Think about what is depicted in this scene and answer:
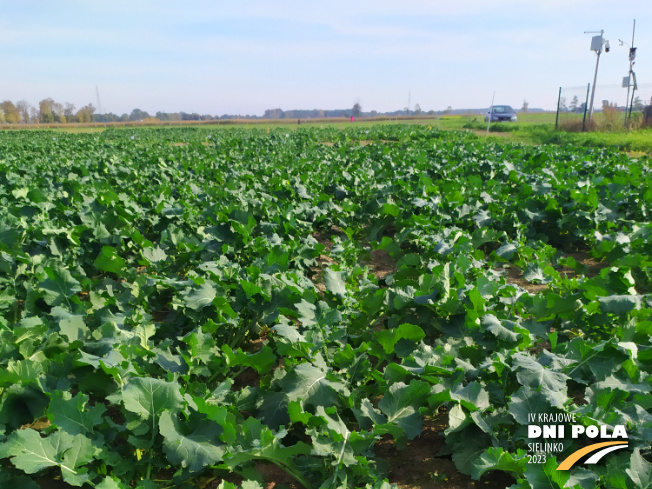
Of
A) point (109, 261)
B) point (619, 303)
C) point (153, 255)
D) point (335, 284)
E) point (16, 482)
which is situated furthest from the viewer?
point (153, 255)

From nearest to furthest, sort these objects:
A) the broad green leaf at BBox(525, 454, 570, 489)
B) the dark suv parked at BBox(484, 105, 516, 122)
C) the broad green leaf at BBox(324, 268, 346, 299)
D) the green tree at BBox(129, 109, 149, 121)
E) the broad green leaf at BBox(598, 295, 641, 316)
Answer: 1. the broad green leaf at BBox(525, 454, 570, 489)
2. the broad green leaf at BBox(598, 295, 641, 316)
3. the broad green leaf at BBox(324, 268, 346, 299)
4. the dark suv parked at BBox(484, 105, 516, 122)
5. the green tree at BBox(129, 109, 149, 121)

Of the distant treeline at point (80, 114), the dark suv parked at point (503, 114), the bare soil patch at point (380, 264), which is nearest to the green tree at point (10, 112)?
the distant treeline at point (80, 114)

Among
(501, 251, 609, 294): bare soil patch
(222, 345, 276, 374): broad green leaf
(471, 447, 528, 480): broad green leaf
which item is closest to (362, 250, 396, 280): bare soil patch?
(501, 251, 609, 294): bare soil patch

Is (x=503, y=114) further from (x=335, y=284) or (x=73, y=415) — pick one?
(x=73, y=415)

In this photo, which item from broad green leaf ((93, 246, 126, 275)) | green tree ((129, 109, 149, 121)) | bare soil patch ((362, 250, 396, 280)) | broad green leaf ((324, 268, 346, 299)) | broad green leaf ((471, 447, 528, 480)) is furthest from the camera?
green tree ((129, 109, 149, 121))

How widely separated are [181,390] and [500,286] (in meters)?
2.56

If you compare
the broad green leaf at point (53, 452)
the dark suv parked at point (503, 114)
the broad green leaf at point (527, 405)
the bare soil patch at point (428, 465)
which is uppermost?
the dark suv parked at point (503, 114)

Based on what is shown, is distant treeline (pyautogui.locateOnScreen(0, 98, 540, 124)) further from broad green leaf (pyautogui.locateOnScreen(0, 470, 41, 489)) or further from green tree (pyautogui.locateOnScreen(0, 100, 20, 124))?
broad green leaf (pyautogui.locateOnScreen(0, 470, 41, 489))

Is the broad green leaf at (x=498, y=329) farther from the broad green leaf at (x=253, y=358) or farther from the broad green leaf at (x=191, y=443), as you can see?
the broad green leaf at (x=191, y=443)

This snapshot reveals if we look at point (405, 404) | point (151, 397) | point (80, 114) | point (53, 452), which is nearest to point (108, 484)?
point (53, 452)

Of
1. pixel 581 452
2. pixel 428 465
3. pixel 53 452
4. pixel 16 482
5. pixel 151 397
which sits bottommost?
pixel 428 465

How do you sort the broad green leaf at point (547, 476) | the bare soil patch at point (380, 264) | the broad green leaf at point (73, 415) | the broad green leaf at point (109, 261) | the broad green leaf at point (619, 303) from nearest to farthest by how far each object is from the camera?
the broad green leaf at point (547, 476) < the broad green leaf at point (73, 415) < the broad green leaf at point (619, 303) < the broad green leaf at point (109, 261) < the bare soil patch at point (380, 264)

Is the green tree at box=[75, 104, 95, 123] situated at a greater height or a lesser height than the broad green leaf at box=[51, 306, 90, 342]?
greater

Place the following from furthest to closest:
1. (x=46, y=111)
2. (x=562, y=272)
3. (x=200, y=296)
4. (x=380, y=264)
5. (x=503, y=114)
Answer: (x=46, y=111) → (x=503, y=114) → (x=380, y=264) → (x=562, y=272) → (x=200, y=296)
